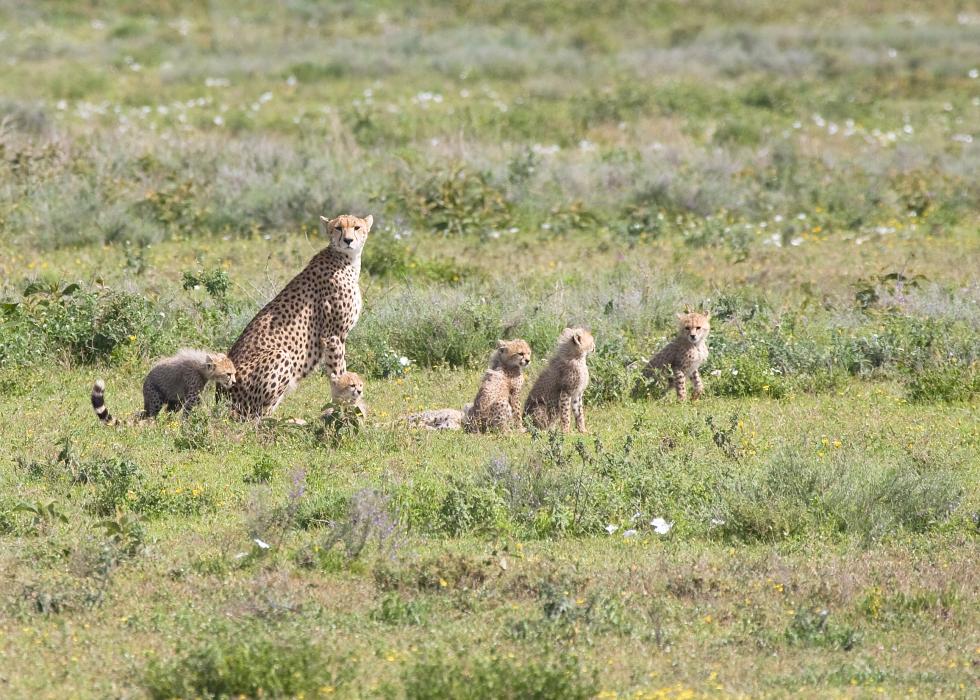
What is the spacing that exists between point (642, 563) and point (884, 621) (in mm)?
1324

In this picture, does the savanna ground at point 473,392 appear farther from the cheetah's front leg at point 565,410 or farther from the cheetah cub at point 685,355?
the cheetah's front leg at point 565,410

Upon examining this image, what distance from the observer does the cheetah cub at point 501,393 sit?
443 inches

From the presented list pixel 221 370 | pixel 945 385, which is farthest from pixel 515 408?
pixel 945 385

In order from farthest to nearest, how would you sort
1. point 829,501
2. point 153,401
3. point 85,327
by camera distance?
point 85,327 < point 153,401 < point 829,501

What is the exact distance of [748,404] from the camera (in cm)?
1221

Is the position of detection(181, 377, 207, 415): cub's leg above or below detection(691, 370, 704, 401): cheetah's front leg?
above

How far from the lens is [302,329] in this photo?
11.4m

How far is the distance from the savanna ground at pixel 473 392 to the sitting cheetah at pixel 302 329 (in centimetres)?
39

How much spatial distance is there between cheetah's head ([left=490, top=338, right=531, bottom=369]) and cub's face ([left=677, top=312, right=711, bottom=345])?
1412mm

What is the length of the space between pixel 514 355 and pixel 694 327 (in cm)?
158

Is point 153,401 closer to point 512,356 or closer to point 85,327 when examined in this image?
point 85,327

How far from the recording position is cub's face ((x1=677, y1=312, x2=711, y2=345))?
12242mm

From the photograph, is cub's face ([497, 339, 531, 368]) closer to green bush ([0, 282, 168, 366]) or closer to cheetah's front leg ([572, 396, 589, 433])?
cheetah's front leg ([572, 396, 589, 433])

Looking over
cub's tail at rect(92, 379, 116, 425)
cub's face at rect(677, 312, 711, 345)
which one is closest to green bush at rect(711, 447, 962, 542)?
cub's face at rect(677, 312, 711, 345)
